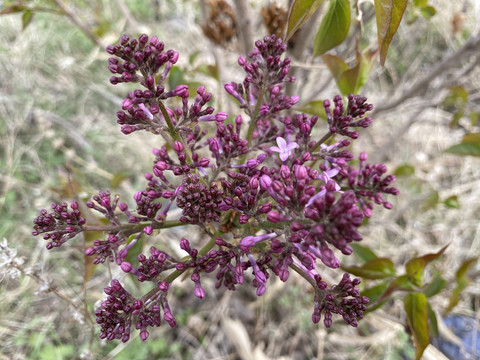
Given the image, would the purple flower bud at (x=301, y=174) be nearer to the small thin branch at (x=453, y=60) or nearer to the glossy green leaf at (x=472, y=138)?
the glossy green leaf at (x=472, y=138)

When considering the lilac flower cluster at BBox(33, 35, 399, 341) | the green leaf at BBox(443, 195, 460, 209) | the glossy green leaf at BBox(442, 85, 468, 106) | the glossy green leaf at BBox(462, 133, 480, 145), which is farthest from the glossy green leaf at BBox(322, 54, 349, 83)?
the green leaf at BBox(443, 195, 460, 209)

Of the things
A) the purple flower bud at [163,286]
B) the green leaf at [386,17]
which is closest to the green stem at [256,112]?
the green leaf at [386,17]

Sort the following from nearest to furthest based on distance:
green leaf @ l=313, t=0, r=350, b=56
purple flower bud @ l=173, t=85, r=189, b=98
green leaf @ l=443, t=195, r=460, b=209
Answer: purple flower bud @ l=173, t=85, r=189, b=98, green leaf @ l=313, t=0, r=350, b=56, green leaf @ l=443, t=195, r=460, b=209

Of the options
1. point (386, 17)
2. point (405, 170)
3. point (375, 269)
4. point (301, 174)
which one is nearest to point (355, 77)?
point (386, 17)

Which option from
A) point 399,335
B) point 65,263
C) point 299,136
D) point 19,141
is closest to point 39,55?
point 19,141

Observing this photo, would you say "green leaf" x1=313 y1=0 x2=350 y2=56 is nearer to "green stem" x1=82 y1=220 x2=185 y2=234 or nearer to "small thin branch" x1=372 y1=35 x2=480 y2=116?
"green stem" x1=82 y1=220 x2=185 y2=234

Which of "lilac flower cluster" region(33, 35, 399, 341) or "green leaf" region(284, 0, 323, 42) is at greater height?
"green leaf" region(284, 0, 323, 42)
